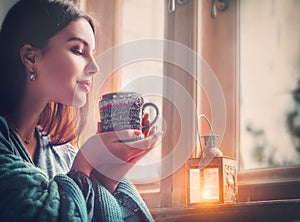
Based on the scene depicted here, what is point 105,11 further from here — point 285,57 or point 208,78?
point 285,57

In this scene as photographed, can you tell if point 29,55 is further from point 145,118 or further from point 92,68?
point 145,118

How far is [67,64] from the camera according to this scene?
41.2 inches

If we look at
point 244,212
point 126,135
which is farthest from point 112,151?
point 244,212

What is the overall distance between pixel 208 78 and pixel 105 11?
10.8 inches

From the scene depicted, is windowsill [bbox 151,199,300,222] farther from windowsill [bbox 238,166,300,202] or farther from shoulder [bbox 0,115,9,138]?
shoulder [bbox 0,115,9,138]

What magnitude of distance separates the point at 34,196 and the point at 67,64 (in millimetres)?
270

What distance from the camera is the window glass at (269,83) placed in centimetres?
109

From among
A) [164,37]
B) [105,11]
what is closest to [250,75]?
[164,37]

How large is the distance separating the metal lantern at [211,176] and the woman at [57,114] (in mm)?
121

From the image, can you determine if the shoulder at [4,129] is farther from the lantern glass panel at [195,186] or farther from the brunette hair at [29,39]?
the lantern glass panel at [195,186]

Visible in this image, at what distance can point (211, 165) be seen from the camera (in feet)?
3.53

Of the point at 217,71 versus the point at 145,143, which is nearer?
the point at 145,143

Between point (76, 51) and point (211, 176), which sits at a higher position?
point (76, 51)

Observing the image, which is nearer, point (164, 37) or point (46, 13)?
point (46, 13)
